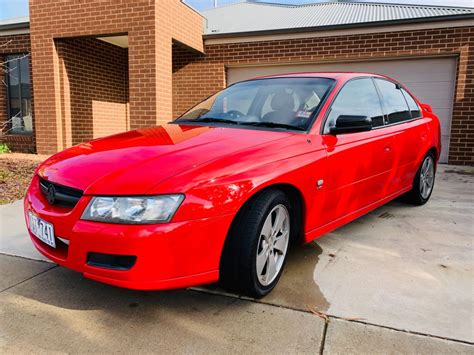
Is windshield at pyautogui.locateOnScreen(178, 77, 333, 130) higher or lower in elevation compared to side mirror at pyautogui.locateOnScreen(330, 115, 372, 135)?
higher

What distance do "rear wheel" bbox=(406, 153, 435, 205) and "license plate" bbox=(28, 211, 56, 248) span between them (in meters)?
3.92

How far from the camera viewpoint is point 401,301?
102 inches

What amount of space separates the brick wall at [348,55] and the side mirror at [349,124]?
20.0 feet

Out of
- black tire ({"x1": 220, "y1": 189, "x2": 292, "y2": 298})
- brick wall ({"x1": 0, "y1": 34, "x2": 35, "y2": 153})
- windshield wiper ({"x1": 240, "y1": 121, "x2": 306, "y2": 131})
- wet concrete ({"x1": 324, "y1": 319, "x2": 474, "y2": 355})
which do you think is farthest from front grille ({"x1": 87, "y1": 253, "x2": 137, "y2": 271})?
brick wall ({"x1": 0, "y1": 34, "x2": 35, "y2": 153})

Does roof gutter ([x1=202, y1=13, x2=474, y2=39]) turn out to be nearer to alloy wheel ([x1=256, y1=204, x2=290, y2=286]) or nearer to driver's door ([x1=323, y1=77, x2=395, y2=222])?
driver's door ([x1=323, y1=77, x2=395, y2=222])

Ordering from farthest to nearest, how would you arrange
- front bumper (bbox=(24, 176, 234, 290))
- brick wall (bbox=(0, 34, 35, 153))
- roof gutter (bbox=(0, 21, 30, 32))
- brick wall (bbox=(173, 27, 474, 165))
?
brick wall (bbox=(0, 34, 35, 153)) → roof gutter (bbox=(0, 21, 30, 32)) → brick wall (bbox=(173, 27, 474, 165)) → front bumper (bbox=(24, 176, 234, 290))

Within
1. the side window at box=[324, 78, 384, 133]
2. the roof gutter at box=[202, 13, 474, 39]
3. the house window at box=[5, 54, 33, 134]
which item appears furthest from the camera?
the house window at box=[5, 54, 33, 134]

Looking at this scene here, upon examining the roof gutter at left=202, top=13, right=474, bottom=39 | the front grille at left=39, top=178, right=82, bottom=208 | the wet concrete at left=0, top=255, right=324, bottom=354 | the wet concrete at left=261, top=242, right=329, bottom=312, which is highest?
the roof gutter at left=202, top=13, right=474, bottom=39

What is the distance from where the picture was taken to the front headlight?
6.86 feet

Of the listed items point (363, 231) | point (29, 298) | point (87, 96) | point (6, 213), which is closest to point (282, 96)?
point (363, 231)

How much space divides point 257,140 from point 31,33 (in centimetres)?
776

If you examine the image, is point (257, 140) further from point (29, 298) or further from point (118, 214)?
point (29, 298)

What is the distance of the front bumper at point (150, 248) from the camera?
6.78 feet

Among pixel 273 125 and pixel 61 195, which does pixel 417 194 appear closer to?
pixel 273 125
